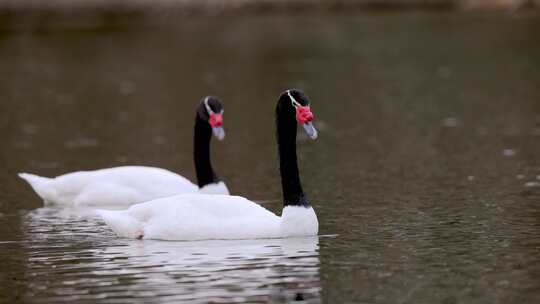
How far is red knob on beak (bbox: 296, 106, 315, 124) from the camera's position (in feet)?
52.3

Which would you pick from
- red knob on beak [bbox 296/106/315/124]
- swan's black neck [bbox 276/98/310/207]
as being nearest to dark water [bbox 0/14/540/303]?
swan's black neck [bbox 276/98/310/207]

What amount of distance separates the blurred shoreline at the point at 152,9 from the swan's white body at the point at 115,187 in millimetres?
41216

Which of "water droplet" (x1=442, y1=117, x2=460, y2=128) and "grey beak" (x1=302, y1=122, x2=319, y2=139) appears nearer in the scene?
"grey beak" (x1=302, y1=122, x2=319, y2=139)

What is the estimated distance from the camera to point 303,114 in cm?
1599

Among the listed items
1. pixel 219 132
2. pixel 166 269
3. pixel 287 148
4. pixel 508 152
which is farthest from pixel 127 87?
pixel 166 269

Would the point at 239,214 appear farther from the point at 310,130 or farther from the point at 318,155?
the point at 318,155

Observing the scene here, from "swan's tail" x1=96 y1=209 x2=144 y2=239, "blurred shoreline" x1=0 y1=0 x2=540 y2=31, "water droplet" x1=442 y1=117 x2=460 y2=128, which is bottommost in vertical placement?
"swan's tail" x1=96 y1=209 x2=144 y2=239

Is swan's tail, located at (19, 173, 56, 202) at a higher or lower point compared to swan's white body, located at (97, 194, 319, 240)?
higher

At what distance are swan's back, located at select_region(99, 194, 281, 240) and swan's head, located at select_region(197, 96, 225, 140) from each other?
67.6 inches

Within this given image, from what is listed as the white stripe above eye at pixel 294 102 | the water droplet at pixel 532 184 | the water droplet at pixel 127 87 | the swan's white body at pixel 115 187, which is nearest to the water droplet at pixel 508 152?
the water droplet at pixel 532 184

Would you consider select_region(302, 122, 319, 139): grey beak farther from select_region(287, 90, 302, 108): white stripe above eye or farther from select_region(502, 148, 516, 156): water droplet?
select_region(502, 148, 516, 156): water droplet

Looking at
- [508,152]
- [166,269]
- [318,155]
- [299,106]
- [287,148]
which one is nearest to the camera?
[166,269]

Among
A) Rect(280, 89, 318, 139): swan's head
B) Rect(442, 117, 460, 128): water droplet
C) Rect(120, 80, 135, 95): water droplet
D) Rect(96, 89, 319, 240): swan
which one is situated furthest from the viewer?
Rect(120, 80, 135, 95): water droplet

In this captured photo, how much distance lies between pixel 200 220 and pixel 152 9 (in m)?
50.7
